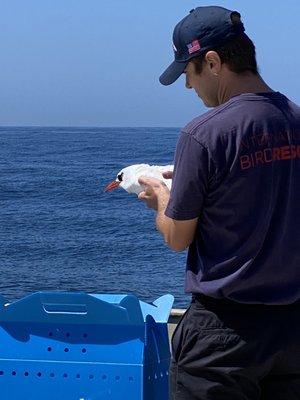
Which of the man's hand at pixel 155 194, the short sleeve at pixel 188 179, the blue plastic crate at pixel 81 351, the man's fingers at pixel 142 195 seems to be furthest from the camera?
the blue plastic crate at pixel 81 351

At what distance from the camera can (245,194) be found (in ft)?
6.84

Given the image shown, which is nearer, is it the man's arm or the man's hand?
the man's arm

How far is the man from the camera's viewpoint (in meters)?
2.06

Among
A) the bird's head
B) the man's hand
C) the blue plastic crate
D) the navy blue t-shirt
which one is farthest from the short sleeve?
the blue plastic crate

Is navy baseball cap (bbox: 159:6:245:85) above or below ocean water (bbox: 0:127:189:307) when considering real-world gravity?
above

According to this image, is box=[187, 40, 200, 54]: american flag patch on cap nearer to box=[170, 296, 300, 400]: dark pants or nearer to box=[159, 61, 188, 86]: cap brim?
box=[159, 61, 188, 86]: cap brim

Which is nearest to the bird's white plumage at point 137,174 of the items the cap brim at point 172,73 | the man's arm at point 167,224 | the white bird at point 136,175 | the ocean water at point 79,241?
the white bird at point 136,175

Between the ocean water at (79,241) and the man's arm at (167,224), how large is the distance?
7684 mm

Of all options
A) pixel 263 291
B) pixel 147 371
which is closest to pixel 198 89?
pixel 263 291

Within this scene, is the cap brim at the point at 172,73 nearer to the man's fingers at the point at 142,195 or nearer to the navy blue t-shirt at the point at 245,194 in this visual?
the navy blue t-shirt at the point at 245,194

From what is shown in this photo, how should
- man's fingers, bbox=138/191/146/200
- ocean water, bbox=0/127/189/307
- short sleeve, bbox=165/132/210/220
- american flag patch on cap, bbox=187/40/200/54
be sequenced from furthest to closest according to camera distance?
ocean water, bbox=0/127/189/307 → man's fingers, bbox=138/191/146/200 → american flag patch on cap, bbox=187/40/200/54 → short sleeve, bbox=165/132/210/220

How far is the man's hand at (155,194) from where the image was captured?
2.28m

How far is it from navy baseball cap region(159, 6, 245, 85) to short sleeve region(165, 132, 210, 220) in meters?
0.24

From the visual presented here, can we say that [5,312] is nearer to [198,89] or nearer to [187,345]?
[187,345]
